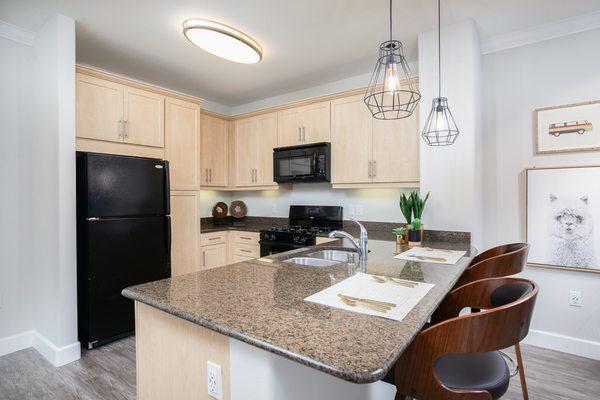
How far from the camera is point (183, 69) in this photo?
3402 millimetres

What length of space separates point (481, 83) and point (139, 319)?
10.4 feet

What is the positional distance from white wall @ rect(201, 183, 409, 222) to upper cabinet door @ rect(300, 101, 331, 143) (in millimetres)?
618

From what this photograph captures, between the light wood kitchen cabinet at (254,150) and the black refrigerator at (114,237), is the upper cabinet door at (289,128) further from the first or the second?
the black refrigerator at (114,237)

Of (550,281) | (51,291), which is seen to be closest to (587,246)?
(550,281)

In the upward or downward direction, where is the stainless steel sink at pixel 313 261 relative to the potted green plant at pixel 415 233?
downward

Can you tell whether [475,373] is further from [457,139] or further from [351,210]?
[351,210]

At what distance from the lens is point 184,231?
3441 millimetres

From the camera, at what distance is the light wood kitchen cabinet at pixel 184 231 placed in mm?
3352

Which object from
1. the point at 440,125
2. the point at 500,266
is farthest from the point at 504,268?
the point at 440,125

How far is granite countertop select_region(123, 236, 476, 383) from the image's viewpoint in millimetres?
723

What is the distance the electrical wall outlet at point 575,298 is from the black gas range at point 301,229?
2104 millimetres

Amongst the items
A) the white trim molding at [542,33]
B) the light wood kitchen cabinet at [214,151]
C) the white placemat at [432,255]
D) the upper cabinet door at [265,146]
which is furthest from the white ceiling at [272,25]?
the white placemat at [432,255]

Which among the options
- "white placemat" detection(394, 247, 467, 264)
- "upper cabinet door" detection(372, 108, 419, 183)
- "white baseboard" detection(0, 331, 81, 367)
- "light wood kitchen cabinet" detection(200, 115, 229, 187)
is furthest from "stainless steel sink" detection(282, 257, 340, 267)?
"light wood kitchen cabinet" detection(200, 115, 229, 187)

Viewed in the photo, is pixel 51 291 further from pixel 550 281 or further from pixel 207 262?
pixel 550 281
